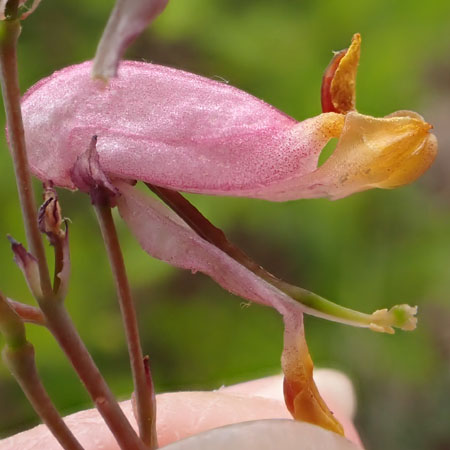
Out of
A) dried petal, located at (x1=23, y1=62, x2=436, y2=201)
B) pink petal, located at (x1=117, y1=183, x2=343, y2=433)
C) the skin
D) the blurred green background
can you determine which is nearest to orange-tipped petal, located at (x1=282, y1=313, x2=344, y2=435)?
pink petal, located at (x1=117, y1=183, x2=343, y2=433)

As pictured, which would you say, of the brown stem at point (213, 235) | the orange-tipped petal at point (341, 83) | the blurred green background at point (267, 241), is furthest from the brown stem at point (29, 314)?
the blurred green background at point (267, 241)

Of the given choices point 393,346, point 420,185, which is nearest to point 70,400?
point 393,346

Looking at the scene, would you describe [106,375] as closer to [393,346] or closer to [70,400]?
[70,400]

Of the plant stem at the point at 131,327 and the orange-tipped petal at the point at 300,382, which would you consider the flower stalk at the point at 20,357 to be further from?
the orange-tipped petal at the point at 300,382

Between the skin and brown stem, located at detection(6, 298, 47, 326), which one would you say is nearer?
brown stem, located at detection(6, 298, 47, 326)

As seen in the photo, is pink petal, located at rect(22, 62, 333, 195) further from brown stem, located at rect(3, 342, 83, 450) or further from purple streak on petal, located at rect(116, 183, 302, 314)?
brown stem, located at rect(3, 342, 83, 450)

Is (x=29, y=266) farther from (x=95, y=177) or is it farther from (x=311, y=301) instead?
(x=311, y=301)

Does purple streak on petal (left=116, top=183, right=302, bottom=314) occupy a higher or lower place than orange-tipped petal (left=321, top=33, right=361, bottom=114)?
lower
